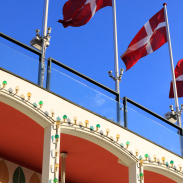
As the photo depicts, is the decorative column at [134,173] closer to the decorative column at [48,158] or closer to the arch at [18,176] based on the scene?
the decorative column at [48,158]

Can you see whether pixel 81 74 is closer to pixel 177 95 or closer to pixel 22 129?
pixel 22 129

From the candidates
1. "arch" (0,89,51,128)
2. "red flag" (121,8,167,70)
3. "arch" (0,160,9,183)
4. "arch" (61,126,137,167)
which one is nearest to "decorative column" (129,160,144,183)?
"arch" (61,126,137,167)

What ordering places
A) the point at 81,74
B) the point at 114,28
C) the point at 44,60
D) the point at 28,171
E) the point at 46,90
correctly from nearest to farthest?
the point at 46,90, the point at 44,60, the point at 81,74, the point at 28,171, the point at 114,28

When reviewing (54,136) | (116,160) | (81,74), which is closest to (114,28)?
(81,74)

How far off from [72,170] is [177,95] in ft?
21.0

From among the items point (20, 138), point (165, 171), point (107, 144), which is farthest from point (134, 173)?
point (20, 138)

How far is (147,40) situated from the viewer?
16.8 meters

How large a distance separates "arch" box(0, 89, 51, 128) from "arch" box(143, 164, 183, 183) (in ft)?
11.0

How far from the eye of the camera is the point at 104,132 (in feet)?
37.6

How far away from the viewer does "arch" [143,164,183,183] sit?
1221 cm

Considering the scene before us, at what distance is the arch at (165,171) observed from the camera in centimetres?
1221

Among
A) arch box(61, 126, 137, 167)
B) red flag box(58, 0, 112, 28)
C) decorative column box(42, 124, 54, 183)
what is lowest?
decorative column box(42, 124, 54, 183)

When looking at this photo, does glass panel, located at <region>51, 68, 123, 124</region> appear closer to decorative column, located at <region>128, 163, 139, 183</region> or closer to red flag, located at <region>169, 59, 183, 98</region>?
decorative column, located at <region>128, 163, 139, 183</region>

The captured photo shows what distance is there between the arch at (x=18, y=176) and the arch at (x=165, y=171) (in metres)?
3.66
